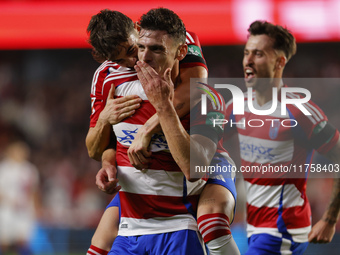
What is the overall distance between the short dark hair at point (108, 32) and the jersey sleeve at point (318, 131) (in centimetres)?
173

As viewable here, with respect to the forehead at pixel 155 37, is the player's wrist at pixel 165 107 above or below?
below

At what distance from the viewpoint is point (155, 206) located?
3.01m

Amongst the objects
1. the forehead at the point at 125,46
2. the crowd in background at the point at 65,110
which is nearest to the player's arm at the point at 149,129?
the forehead at the point at 125,46

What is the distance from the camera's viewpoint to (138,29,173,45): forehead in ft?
9.51

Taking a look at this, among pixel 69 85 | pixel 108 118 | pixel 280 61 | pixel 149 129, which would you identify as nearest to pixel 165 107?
pixel 149 129

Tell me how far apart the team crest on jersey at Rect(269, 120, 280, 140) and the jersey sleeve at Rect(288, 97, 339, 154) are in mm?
205

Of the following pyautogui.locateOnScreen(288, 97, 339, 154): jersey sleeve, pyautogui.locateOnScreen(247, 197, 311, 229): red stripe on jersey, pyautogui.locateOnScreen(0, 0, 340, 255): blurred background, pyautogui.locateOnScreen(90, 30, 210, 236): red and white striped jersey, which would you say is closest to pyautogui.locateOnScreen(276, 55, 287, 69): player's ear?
pyautogui.locateOnScreen(288, 97, 339, 154): jersey sleeve

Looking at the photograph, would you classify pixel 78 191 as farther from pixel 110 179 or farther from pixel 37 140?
pixel 110 179

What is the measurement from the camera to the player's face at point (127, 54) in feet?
10.5

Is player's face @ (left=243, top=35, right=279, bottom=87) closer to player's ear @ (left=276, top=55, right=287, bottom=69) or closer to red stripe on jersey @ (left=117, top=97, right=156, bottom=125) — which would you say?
player's ear @ (left=276, top=55, right=287, bottom=69)

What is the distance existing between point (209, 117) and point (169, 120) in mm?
327

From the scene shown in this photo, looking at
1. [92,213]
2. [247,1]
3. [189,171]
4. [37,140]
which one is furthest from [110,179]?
[37,140]

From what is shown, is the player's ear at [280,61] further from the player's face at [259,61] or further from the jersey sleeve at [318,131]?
the jersey sleeve at [318,131]

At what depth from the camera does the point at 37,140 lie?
37.8ft
